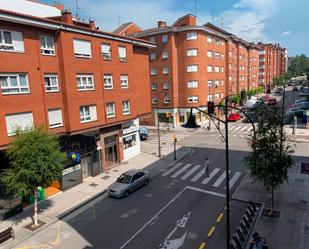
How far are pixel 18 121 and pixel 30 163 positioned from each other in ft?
13.0

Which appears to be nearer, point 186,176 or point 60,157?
point 60,157

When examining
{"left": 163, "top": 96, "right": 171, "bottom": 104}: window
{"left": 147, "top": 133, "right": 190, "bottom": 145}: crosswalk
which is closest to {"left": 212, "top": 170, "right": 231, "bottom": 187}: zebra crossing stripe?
{"left": 147, "top": 133, "right": 190, "bottom": 145}: crosswalk

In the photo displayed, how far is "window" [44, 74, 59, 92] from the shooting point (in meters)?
20.1

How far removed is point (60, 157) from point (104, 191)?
5768mm

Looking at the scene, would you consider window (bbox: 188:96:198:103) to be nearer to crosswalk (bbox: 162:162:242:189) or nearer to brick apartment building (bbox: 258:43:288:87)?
crosswalk (bbox: 162:162:242:189)

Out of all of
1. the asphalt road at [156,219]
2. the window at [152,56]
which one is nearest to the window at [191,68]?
the window at [152,56]

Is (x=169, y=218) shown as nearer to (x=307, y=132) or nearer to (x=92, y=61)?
(x=92, y=61)

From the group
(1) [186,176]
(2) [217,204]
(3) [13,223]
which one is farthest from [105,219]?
(1) [186,176]

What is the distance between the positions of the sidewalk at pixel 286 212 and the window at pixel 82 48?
16211 millimetres

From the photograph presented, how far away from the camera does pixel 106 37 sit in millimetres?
24281

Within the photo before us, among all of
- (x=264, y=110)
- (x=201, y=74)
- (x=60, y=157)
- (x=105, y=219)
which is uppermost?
(x=201, y=74)

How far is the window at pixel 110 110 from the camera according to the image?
995 inches

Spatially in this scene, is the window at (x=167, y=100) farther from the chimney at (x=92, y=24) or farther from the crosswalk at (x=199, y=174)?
the chimney at (x=92, y=24)

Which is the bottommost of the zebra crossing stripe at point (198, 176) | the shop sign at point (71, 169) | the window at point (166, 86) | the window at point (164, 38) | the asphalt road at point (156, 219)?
the asphalt road at point (156, 219)
